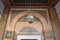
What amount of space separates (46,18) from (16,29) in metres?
1.34

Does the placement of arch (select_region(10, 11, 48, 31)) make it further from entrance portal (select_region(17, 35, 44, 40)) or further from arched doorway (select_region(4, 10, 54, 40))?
entrance portal (select_region(17, 35, 44, 40))

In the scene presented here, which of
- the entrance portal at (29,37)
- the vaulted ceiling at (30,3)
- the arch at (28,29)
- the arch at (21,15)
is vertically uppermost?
the vaulted ceiling at (30,3)

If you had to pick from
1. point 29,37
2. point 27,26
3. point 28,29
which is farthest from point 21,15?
point 29,37

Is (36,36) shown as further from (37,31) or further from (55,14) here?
(55,14)

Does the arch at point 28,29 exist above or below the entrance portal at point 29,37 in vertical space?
above

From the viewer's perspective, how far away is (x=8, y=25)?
4648 millimetres

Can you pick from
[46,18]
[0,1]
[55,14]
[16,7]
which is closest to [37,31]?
[46,18]

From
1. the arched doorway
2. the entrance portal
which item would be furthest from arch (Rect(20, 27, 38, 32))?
the entrance portal

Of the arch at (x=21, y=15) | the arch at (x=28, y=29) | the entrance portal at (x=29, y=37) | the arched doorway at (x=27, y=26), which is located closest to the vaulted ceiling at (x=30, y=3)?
the arch at (x=21, y=15)

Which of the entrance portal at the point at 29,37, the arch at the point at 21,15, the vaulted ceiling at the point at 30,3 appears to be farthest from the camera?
the vaulted ceiling at the point at 30,3

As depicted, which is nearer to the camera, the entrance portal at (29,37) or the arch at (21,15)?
the entrance portal at (29,37)

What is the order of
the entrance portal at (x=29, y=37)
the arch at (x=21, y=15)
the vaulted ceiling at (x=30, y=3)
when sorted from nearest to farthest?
→ the entrance portal at (x=29, y=37) → the arch at (x=21, y=15) → the vaulted ceiling at (x=30, y=3)

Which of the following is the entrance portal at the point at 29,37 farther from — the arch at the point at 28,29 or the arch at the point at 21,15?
the arch at the point at 21,15

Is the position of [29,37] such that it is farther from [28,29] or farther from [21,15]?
[21,15]
